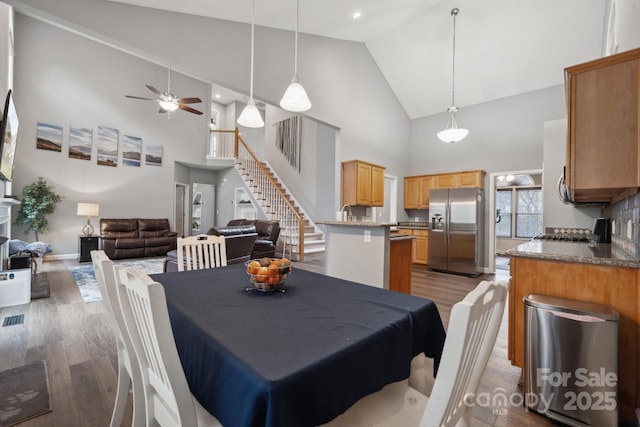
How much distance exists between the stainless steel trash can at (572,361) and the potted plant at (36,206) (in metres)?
8.43

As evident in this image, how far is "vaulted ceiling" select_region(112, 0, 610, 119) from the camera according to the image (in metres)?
4.17

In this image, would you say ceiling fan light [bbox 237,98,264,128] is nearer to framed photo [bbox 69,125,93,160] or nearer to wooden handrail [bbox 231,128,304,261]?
wooden handrail [bbox 231,128,304,261]

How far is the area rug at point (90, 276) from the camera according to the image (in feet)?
12.5

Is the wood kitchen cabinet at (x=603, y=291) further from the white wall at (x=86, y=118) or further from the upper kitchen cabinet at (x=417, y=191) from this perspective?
the white wall at (x=86, y=118)

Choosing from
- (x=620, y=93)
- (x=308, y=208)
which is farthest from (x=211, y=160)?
(x=620, y=93)

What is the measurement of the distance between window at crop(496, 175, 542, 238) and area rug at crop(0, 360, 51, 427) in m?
9.76

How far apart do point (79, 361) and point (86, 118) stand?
23.0ft

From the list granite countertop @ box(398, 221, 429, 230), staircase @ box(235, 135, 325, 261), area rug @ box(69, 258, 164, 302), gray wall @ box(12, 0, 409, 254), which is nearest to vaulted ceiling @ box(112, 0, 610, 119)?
gray wall @ box(12, 0, 409, 254)

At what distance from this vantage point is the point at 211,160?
9.13 metres

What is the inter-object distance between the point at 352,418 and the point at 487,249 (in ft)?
19.8

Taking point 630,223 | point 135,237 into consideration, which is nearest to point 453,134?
point 630,223

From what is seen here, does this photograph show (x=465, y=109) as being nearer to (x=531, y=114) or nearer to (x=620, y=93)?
(x=531, y=114)

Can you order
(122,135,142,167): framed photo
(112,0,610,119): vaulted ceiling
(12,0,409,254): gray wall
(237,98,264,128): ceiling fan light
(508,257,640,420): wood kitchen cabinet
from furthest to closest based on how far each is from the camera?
(122,135,142,167): framed photo → (112,0,610,119): vaulted ceiling → (12,0,409,254): gray wall → (237,98,264,128): ceiling fan light → (508,257,640,420): wood kitchen cabinet

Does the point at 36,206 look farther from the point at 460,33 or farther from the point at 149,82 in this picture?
the point at 460,33
